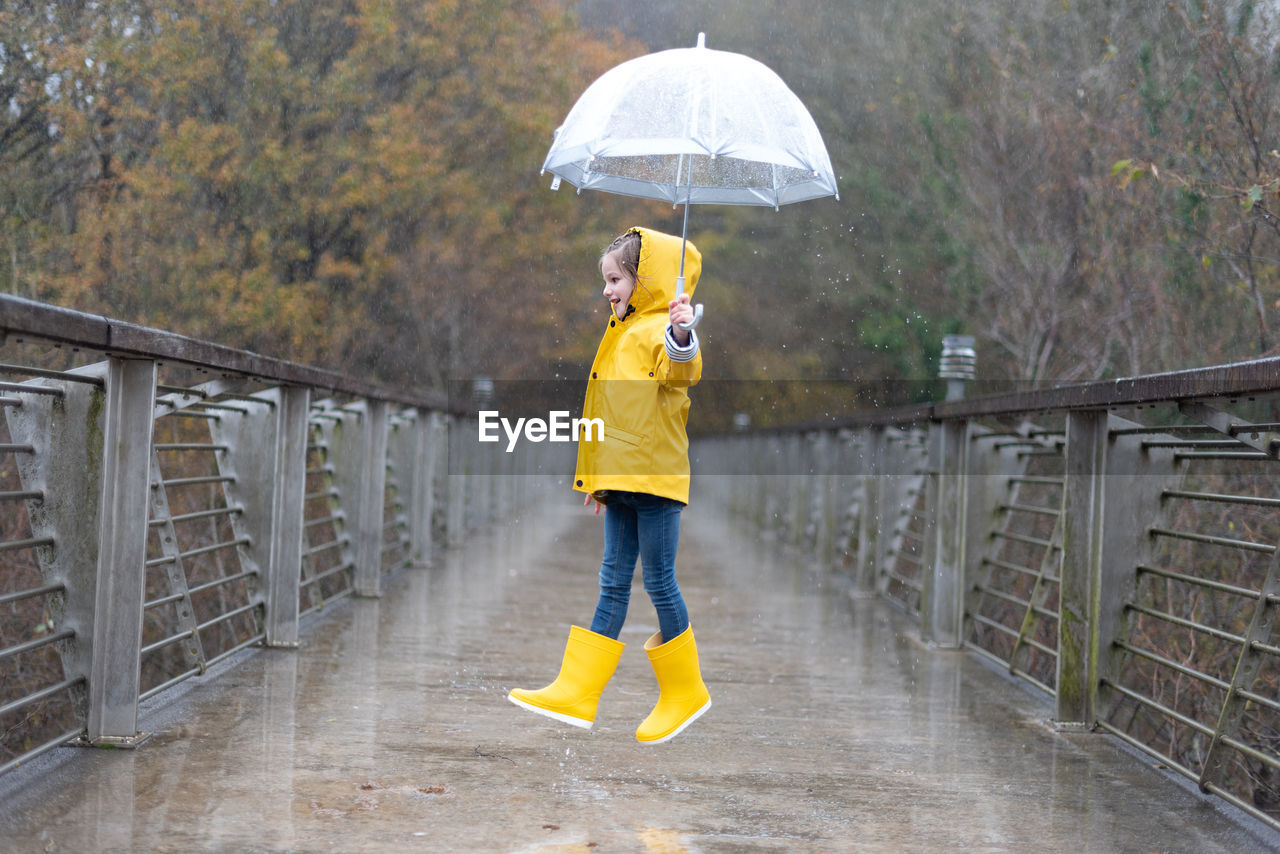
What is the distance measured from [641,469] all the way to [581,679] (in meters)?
0.71

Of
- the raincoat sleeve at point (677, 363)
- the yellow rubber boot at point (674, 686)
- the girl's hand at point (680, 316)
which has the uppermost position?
the girl's hand at point (680, 316)

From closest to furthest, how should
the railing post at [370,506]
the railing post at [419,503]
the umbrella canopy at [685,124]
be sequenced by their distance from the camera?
the umbrella canopy at [685,124]
the railing post at [370,506]
the railing post at [419,503]

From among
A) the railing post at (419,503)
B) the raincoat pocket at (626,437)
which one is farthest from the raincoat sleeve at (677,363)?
the railing post at (419,503)

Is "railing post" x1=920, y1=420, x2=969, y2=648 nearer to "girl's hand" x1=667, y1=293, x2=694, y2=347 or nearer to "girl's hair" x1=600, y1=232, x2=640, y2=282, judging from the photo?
"girl's hair" x1=600, y1=232, x2=640, y2=282

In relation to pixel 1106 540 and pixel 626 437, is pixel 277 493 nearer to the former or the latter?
pixel 626 437

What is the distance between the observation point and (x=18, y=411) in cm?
414

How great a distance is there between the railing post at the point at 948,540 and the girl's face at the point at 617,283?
348 centimetres

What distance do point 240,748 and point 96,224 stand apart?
59.8 feet

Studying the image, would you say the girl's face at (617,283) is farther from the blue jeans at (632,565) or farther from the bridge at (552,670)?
the bridge at (552,670)

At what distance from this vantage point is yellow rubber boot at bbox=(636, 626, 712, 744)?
174 inches

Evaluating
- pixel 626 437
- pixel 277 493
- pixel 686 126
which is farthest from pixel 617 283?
pixel 277 493

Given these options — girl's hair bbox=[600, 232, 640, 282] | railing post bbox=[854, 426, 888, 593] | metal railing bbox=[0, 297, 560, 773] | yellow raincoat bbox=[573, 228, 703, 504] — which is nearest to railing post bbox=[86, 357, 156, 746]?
metal railing bbox=[0, 297, 560, 773]

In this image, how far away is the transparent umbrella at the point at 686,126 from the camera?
4.69 meters

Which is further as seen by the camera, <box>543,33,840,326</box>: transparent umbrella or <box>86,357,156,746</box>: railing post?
<box>543,33,840,326</box>: transparent umbrella
